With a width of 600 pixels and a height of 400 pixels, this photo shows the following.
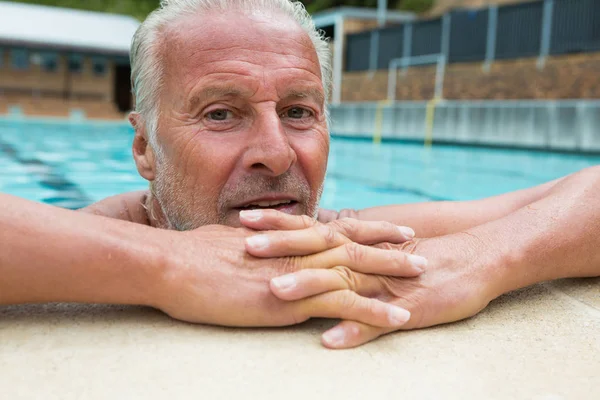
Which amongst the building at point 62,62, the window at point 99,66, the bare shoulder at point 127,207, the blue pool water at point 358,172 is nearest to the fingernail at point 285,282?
the bare shoulder at point 127,207

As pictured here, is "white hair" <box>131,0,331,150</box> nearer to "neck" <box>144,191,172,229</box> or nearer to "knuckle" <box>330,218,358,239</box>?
"neck" <box>144,191,172,229</box>

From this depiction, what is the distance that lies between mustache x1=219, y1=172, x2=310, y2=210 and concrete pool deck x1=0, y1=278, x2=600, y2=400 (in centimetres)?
50

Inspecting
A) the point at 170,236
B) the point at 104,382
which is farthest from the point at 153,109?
the point at 104,382

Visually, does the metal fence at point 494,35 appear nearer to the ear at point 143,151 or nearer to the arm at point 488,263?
the arm at point 488,263

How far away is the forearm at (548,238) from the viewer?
5.84 ft

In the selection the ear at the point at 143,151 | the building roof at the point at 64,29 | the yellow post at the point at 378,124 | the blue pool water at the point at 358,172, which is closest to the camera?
the ear at the point at 143,151

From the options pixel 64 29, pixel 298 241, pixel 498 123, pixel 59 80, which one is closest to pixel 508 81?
pixel 498 123

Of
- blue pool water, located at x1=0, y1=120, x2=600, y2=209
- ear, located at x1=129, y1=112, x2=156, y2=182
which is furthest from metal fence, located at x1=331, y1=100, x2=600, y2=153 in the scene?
ear, located at x1=129, y1=112, x2=156, y2=182

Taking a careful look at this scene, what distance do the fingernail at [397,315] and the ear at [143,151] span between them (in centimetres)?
129

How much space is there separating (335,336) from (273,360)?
171mm

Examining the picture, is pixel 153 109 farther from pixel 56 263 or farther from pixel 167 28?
pixel 56 263

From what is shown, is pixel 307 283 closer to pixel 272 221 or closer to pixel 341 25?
pixel 272 221

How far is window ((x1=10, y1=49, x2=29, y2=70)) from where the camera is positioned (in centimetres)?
2430

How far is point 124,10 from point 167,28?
127 ft
